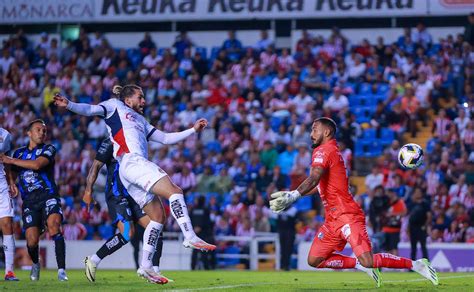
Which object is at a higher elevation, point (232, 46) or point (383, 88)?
point (232, 46)

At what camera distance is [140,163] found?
13578mm

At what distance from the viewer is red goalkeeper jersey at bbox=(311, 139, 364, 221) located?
538 inches

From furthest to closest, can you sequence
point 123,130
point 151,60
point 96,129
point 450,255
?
point 151,60, point 96,129, point 450,255, point 123,130

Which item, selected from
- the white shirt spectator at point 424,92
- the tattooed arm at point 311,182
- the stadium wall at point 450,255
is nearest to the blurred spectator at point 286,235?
the stadium wall at point 450,255

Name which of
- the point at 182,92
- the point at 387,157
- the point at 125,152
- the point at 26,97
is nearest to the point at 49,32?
the point at 26,97

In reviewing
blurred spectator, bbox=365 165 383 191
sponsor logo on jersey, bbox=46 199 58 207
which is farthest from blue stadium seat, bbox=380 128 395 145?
sponsor logo on jersey, bbox=46 199 58 207

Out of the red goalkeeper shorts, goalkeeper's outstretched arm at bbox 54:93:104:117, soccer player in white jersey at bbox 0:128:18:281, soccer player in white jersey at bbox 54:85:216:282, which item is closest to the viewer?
goalkeeper's outstretched arm at bbox 54:93:104:117

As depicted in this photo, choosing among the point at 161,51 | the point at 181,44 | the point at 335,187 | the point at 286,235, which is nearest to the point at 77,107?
the point at 335,187

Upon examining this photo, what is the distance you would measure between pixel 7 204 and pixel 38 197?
58 cm

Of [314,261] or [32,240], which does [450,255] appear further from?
[32,240]

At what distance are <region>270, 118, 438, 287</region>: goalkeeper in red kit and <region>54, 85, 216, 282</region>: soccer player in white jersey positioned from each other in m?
1.62

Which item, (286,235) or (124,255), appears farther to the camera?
(124,255)

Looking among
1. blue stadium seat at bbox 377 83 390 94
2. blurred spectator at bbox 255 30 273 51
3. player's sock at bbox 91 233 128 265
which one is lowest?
player's sock at bbox 91 233 128 265

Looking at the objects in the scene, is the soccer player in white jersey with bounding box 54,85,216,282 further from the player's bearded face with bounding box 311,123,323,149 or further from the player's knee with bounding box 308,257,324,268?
the player's knee with bounding box 308,257,324,268
